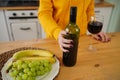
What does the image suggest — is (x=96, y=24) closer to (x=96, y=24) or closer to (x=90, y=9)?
(x=96, y=24)

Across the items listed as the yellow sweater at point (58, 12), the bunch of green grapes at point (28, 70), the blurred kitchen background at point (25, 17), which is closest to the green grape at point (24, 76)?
the bunch of green grapes at point (28, 70)

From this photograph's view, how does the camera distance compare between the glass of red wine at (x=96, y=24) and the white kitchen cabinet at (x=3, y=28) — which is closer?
the glass of red wine at (x=96, y=24)

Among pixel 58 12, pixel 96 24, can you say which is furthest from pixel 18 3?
pixel 96 24

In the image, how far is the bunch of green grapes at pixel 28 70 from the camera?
1.77 ft

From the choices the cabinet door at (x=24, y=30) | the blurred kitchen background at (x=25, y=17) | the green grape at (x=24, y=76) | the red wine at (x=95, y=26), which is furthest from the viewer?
the cabinet door at (x=24, y=30)

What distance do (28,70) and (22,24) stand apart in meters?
1.58

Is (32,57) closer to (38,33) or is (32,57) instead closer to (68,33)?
(68,33)

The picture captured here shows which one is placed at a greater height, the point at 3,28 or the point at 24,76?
the point at 24,76

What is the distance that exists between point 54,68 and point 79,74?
114mm

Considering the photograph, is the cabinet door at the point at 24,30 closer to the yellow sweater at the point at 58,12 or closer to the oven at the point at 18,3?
the oven at the point at 18,3

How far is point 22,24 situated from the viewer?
204cm

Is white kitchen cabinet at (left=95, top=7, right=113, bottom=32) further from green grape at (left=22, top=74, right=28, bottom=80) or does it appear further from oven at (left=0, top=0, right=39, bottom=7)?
green grape at (left=22, top=74, right=28, bottom=80)

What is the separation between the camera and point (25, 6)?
191cm

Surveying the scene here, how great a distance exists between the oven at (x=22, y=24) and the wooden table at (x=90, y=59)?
116 centimetres
